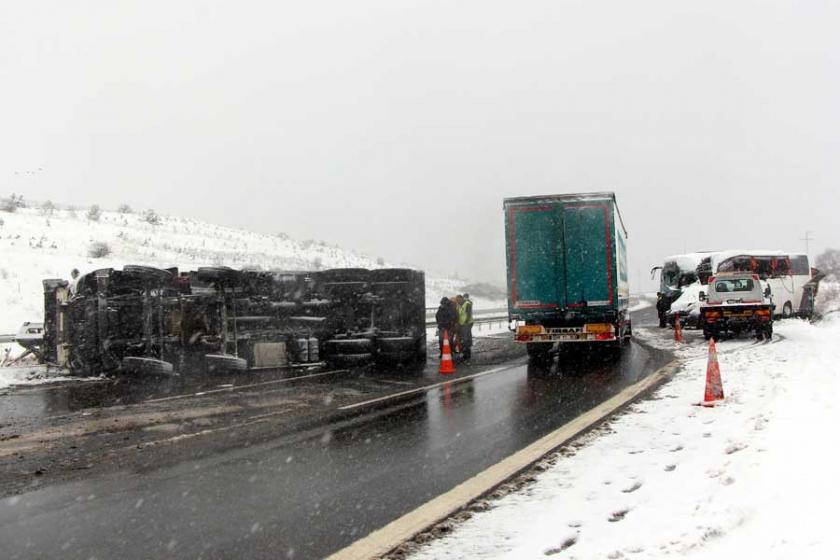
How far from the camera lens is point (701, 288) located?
26.8 metres

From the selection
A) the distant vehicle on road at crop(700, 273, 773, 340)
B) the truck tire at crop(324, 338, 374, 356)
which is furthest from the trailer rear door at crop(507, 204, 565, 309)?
the distant vehicle on road at crop(700, 273, 773, 340)

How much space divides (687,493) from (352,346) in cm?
1181

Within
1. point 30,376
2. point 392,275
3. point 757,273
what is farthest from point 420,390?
point 757,273

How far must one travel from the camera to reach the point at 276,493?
553cm

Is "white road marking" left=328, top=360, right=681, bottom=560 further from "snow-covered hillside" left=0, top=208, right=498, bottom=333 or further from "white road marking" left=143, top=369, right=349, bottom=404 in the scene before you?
"snow-covered hillside" left=0, top=208, right=498, bottom=333

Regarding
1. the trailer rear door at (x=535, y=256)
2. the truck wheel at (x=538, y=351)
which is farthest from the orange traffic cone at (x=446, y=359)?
the truck wheel at (x=538, y=351)

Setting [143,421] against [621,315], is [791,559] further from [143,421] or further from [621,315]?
[621,315]

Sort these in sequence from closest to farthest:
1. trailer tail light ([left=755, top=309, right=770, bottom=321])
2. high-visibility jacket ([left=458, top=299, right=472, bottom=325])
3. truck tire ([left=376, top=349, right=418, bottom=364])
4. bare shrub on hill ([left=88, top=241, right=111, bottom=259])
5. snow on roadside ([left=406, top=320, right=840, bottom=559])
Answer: snow on roadside ([left=406, top=320, right=840, bottom=559]), truck tire ([left=376, top=349, right=418, bottom=364]), high-visibility jacket ([left=458, top=299, right=472, bottom=325]), trailer tail light ([left=755, top=309, right=770, bottom=321]), bare shrub on hill ([left=88, top=241, right=111, bottom=259])

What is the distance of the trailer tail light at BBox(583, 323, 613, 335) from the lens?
15.7 meters

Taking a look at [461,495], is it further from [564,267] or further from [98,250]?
[98,250]

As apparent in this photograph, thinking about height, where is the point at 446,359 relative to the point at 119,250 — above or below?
below

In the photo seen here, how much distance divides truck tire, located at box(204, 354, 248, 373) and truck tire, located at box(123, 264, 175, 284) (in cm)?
198

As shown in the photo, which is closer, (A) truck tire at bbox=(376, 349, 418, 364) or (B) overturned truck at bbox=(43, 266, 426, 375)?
(B) overturned truck at bbox=(43, 266, 426, 375)

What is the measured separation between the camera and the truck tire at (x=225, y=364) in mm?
15516
